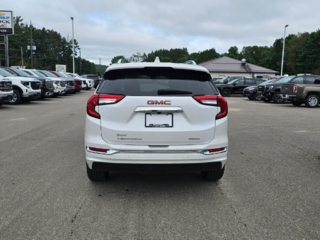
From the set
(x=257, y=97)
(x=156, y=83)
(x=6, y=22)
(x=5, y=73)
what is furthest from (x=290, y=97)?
(x=6, y=22)

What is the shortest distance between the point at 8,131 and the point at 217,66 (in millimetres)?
52594

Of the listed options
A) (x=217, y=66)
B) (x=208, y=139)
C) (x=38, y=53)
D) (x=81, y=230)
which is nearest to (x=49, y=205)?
(x=81, y=230)

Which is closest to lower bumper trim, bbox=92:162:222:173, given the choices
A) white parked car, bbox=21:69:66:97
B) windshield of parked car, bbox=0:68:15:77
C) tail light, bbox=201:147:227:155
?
tail light, bbox=201:147:227:155

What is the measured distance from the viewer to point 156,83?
3539 millimetres

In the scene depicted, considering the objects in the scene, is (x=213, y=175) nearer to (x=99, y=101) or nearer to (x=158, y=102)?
(x=158, y=102)

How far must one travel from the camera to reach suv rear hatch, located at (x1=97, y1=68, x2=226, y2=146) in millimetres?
3387

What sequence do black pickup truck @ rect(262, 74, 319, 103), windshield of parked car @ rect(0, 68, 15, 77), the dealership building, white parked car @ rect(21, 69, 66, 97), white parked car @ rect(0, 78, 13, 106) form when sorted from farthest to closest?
the dealership building
white parked car @ rect(21, 69, 66, 97)
black pickup truck @ rect(262, 74, 319, 103)
windshield of parked car @ rect(0, 68, 15, 77)
white parked car @ rect(0, 78, 13, 106)

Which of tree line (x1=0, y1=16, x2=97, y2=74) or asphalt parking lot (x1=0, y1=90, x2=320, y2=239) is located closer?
asphalt parking lot (x1=0, y1=90, x2=320, y2=239)

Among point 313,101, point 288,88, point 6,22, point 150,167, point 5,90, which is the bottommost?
point 150,167

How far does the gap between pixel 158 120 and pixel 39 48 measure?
4253 inches

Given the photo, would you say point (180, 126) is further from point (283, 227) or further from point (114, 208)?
point (283, 227)

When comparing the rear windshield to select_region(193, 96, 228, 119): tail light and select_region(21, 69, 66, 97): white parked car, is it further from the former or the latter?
select_region(21, 69, 66, 97): white parked car

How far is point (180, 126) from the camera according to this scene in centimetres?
343

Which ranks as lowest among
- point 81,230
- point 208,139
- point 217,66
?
point 81,230
